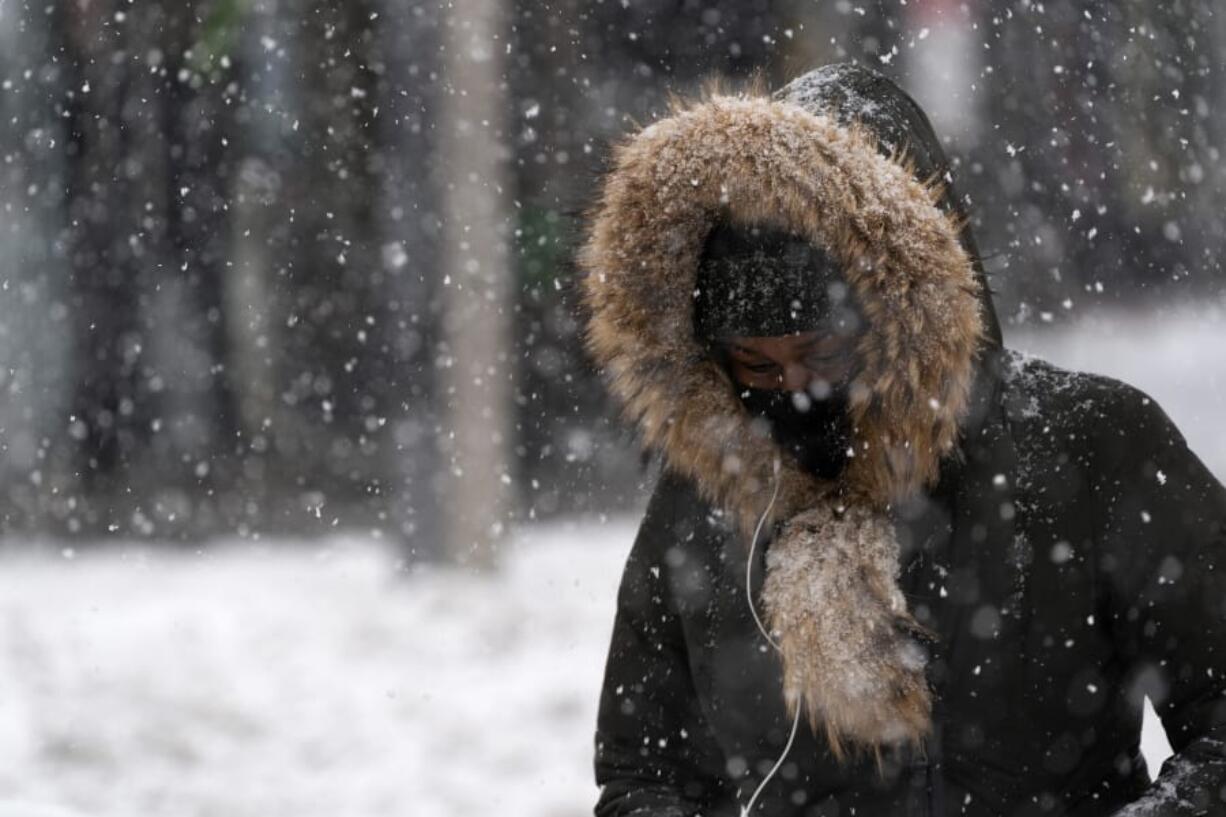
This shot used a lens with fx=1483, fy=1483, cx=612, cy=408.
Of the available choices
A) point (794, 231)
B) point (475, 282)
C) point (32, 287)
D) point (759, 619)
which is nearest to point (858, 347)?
point (794, 231)

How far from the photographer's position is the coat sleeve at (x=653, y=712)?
2170 mm

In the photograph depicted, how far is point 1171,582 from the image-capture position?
177 cm

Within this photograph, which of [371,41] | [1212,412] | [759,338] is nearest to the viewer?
[759,338]

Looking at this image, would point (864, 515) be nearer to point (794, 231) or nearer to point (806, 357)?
point (806, 357)

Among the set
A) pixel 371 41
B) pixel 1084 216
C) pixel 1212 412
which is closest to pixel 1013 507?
pixel 371 41

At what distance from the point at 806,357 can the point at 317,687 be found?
5383mm

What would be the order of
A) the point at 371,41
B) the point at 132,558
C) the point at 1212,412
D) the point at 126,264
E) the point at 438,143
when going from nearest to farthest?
1. the point at 438,143
2. the point at 371,41
3. the point at 1212,412
4. the point at 132,558
5. the point at 126,264

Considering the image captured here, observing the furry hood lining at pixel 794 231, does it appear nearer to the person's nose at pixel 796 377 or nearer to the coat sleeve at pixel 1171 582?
the person's nose at pixel 796 377

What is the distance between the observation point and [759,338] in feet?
6.82

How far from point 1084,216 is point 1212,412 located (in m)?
3.79

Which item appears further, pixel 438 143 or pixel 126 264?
pixel 126 264

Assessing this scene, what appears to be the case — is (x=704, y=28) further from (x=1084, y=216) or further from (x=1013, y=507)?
(x=1013, y=507)

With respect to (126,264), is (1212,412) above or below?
below

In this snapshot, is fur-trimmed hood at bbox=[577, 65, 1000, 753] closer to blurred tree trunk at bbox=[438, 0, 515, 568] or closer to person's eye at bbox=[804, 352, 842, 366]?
person's eye at bbox=[804, 352, 842, 366]
